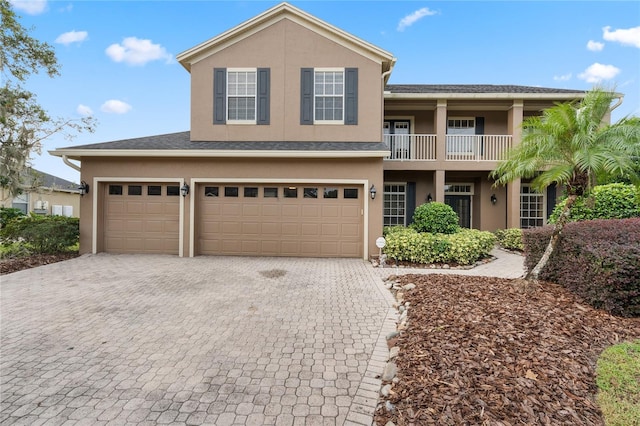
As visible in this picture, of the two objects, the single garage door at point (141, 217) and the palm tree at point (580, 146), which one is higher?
the palm tree at point (580, 146)

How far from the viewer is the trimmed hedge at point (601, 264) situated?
3.77m

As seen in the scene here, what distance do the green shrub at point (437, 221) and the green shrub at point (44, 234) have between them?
36.8 feet

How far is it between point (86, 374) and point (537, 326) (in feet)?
16.5

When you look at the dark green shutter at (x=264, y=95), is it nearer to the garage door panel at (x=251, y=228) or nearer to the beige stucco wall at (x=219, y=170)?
the beige stucco wall at (x=219, y=170)

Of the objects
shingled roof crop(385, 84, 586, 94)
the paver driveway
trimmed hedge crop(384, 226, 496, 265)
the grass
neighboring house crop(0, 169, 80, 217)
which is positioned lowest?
the paver driveway

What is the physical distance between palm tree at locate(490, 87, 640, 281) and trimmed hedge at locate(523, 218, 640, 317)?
311mm

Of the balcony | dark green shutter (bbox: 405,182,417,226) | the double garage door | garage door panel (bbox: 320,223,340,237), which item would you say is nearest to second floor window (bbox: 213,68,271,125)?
the double garage door

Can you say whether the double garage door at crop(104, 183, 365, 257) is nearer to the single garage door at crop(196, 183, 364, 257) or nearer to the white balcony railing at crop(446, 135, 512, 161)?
the single garage door at crop(196, 183, 364, 257)

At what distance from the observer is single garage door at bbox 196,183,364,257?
9109 mm

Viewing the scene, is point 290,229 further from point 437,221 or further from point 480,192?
point 480,192

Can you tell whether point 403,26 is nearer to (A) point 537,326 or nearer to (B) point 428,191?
(B) point 428,191

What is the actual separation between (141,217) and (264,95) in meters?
5.66

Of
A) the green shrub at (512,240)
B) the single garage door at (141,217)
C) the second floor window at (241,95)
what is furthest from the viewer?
the green shrub at (512,240)

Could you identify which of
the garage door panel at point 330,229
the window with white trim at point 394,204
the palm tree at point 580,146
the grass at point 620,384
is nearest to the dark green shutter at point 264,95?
the garage door panel at point 330,229
